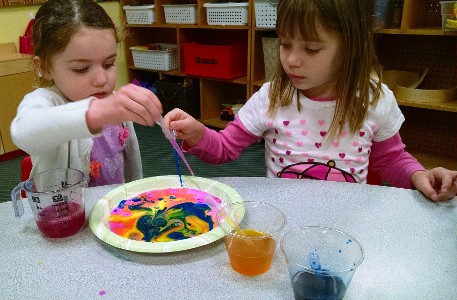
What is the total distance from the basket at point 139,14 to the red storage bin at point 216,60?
1.42 ft

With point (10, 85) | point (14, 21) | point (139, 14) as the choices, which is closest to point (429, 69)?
point (139, 14)

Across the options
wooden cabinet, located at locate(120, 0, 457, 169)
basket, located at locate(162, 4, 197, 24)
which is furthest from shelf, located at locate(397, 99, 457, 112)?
basket, located at locate(162, 4, 197, 24)

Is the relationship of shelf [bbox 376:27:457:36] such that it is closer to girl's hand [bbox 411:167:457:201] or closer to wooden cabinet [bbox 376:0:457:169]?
wooden cabinet [bbox 376:0:457:169]

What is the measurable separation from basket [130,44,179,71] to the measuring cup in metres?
2.67

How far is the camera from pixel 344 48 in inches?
41.1

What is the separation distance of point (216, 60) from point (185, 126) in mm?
2063

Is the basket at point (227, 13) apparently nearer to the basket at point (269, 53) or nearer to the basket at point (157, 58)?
the basket at point (269, 53)

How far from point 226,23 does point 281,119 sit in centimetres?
184

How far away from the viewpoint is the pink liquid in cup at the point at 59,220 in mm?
726

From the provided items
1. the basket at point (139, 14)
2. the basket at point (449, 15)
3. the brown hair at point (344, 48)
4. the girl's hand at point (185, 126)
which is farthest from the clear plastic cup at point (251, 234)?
the basket at point (139, 14)

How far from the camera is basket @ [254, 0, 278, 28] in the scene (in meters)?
2.54

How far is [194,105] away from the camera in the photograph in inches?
132

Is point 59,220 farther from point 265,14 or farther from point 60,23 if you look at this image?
point 265,14

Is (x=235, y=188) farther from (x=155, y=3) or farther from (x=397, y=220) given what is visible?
(x=155, y=3)
